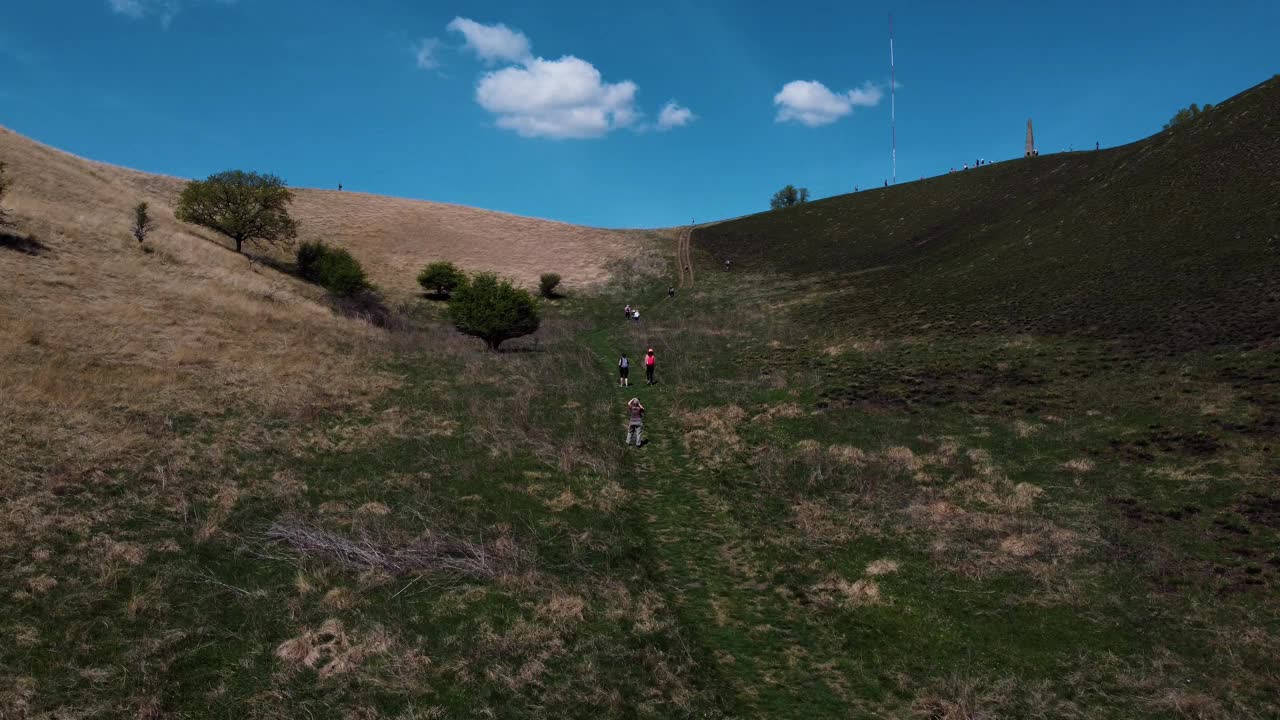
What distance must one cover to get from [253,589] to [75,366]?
14.6 metres

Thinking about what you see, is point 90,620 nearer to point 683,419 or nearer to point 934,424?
point 683,419

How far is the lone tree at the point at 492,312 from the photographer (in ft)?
130

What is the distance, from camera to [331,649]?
34.1 ft

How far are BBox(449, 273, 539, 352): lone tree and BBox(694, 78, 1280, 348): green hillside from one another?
76.6ft

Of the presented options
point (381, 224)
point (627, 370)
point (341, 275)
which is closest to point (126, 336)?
point (627, 370)

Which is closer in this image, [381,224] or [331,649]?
[331,649]

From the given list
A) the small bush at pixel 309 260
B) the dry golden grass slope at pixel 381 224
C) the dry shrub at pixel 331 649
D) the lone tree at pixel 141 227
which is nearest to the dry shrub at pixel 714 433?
the dry shrub at pixel 331 649

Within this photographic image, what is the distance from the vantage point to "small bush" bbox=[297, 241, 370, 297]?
49.2 m

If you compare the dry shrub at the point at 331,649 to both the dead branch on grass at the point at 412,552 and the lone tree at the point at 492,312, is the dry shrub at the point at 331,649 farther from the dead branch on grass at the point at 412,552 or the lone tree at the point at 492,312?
the lone tree at the point at 492,312

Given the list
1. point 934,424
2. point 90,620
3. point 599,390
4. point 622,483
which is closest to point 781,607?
point 622,483

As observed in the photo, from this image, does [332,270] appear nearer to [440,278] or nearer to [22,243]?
[440,278]

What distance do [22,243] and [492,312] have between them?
22479 mm

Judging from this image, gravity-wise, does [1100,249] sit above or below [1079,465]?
above

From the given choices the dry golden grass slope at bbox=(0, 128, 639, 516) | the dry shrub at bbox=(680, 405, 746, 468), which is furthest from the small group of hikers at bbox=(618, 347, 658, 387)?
the dry golden grass slope at bbox=(0, 128, 639, 516)
